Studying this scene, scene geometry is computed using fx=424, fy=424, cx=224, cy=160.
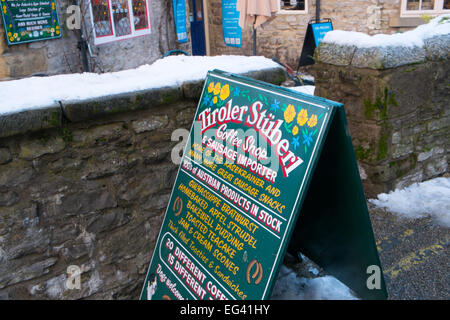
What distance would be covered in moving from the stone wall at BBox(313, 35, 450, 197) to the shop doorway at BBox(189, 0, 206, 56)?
815cm

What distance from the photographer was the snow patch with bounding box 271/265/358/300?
254 cm

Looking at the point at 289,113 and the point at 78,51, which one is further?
the point at 78,51

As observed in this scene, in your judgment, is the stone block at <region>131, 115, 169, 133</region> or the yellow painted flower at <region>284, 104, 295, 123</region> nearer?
the yellow painted flower at <region>284, 104, 295, 123</region>

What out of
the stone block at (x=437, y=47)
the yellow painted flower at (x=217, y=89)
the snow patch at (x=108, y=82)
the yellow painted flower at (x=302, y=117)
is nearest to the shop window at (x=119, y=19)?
the snow patch at (x=108, y=82)

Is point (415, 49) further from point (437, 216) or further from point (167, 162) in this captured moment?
point (167, 162)

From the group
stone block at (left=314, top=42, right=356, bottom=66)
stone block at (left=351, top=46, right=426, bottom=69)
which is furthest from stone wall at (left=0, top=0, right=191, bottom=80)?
stone block at (left=351, top=46, right=426, bottom=69)

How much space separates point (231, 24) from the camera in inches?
413

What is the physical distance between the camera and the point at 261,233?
6.47 ft

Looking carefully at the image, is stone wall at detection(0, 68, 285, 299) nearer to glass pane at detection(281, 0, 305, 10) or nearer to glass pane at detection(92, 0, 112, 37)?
glass pane at detection(92, 0, 112, 37)

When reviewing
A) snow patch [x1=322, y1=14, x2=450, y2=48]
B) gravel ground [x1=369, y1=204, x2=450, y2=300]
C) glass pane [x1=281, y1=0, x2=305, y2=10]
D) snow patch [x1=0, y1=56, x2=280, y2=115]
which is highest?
glass pane [x1=281, y1=0, x2=305, y2=10]

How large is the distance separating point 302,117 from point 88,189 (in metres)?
1.41

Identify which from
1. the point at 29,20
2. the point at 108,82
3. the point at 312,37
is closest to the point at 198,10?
the point at 312,37

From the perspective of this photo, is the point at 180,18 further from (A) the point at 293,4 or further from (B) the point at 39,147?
(B) the point at 39,147

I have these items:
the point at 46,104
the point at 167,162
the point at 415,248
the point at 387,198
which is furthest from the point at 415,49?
the point at 46,104
